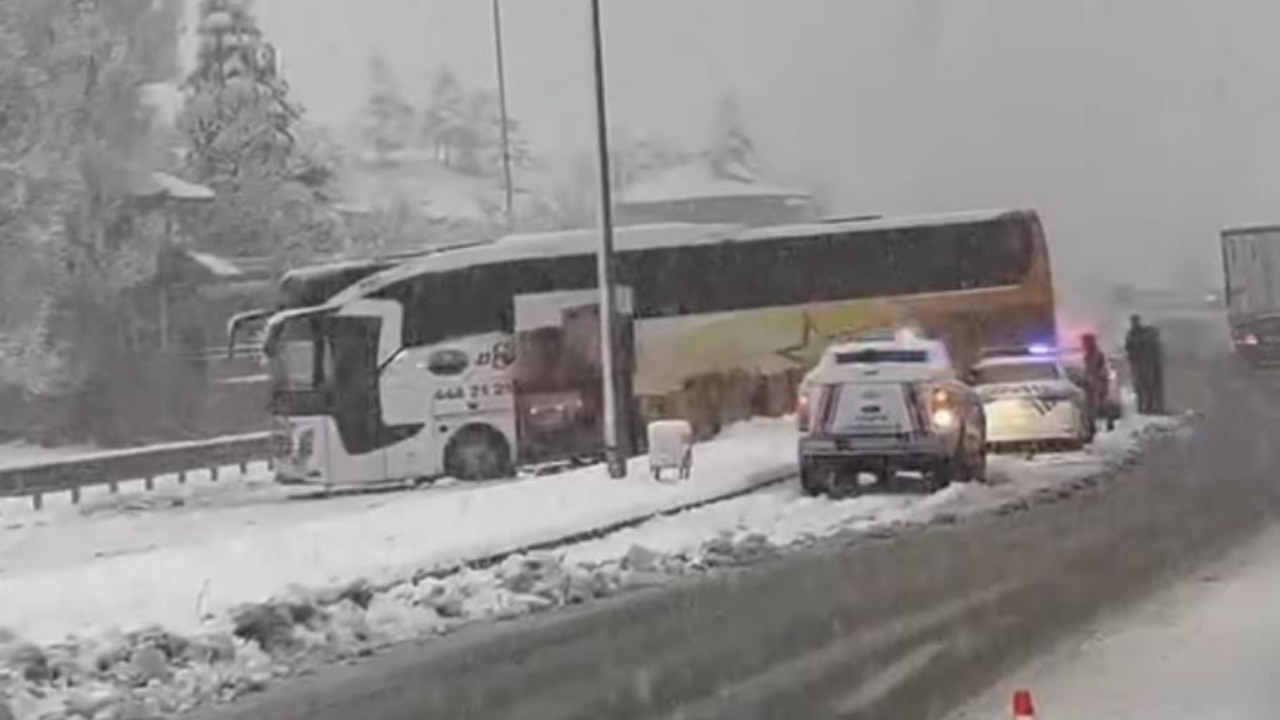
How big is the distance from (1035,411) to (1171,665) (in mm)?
19279

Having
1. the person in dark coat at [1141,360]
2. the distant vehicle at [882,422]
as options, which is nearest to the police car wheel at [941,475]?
the distant vehicle at [882,422]

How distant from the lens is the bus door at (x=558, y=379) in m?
34.1

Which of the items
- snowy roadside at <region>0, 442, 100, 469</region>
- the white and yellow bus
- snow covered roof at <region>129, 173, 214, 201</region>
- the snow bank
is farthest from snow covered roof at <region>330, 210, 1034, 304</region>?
snow covered roof at <region>129, 173, 214, 201</region>

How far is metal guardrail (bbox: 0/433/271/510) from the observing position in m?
33.6

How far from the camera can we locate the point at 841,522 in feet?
70.7

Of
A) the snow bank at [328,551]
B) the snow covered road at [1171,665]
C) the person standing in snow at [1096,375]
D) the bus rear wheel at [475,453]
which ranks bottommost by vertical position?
the snow covered road at [1171,665]

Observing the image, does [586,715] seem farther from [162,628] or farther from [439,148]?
[439,148]

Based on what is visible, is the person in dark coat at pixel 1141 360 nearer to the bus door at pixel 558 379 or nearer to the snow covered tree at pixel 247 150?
the bus door at pixel 558 379

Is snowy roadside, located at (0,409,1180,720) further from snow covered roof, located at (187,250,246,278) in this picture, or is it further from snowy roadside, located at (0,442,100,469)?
snow covered roof, located at (187,250,246,278)

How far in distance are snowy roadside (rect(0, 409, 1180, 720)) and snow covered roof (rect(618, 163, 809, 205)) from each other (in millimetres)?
25933

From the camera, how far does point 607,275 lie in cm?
2833

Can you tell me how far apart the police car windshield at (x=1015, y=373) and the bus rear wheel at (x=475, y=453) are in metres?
7.37

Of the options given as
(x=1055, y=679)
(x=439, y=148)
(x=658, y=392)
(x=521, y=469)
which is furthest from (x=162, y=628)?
(x=439, y=148)

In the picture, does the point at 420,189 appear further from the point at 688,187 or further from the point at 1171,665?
the point at 1171,665
